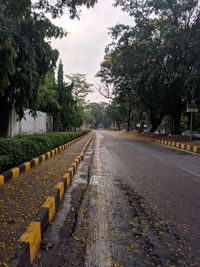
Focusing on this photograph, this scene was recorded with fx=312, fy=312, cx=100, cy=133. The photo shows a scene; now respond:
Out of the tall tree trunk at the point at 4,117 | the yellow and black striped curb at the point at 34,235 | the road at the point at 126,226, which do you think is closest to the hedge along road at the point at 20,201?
the yellow and black striped curb at the point at 34,235

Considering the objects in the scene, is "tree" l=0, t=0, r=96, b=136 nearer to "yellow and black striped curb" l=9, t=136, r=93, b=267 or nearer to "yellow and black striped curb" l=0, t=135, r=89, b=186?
"yellow and black striped curb" l=0, t=135, r=89, b=186

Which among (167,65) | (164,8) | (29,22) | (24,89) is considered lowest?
(24,89)

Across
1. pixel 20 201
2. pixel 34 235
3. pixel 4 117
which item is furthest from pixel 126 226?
pixel 4 117

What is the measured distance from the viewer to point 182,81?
28.1 metres

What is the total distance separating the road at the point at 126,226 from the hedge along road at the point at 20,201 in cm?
38

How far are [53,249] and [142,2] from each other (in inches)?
1208

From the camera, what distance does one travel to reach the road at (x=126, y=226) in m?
3.64

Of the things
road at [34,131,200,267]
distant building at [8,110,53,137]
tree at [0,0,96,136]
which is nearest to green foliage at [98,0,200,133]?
distant building at [8,110,53,137]

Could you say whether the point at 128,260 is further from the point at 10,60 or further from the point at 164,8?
the point at 164,8

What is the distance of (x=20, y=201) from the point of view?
5484 mm

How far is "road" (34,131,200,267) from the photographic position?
143 inches

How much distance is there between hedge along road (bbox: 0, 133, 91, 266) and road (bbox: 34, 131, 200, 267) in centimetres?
38

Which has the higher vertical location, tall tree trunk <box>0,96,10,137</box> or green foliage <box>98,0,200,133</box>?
green foliage <box>98,0,200,133</box>

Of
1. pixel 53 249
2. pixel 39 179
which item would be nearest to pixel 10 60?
pixel 39 179
